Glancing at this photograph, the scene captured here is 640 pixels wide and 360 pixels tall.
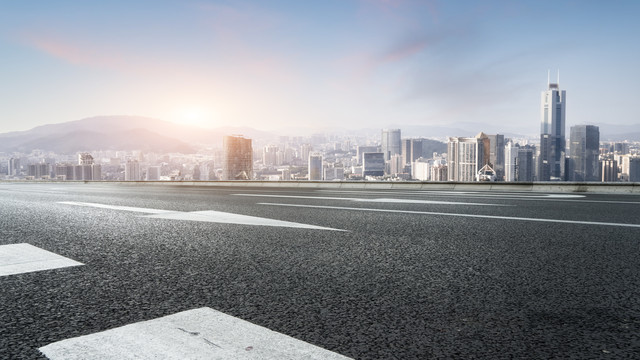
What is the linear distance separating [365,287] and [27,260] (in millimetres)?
2359

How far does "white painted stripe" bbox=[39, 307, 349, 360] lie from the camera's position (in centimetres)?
141

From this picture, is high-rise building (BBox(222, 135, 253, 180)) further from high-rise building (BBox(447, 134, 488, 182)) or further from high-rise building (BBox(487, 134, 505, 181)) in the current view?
high-rise building (BBox(487, 134, 505, 181))

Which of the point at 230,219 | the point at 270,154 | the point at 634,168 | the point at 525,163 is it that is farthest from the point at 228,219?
the point at 270,154

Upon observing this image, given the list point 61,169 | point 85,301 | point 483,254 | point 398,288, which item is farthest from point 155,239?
point 61,169

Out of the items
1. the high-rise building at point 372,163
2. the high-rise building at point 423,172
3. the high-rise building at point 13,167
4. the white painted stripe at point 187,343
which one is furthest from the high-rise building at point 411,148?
the white painted stripe at point 187,343

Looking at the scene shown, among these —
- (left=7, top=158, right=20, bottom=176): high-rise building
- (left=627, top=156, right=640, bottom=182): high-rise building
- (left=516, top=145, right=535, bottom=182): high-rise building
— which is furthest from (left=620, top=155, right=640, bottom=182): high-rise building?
(left=7, top=158, right=20, bottom=176): high-rise building

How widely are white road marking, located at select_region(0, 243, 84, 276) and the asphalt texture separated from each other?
0.40ft

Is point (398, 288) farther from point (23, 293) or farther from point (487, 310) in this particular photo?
point (23, 293)

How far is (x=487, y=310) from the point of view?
1.92 m

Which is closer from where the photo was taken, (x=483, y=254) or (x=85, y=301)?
(x=85, y=301)

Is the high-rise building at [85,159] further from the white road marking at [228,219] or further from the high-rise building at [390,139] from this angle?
the high-rise building at [390,139]

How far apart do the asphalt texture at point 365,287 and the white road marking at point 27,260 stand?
122 mm

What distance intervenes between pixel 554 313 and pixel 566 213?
4782 mm

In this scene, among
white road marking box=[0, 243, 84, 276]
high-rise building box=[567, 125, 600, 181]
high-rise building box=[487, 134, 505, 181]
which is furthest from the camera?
high-rise building box=[487, 134, 505, 181]
